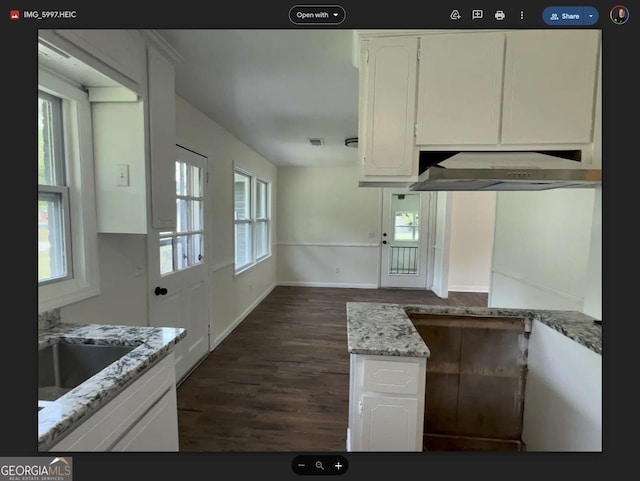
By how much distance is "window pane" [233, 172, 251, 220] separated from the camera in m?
3.93

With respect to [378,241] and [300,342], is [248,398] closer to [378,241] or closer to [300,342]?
[300,342]

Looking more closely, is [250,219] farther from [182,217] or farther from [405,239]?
[405,239]

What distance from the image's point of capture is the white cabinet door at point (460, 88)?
1.32 meters

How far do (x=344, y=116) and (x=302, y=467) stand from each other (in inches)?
104

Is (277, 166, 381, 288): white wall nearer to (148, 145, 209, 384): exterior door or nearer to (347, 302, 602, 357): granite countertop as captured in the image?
(148, 145, 209, 384): exterior door

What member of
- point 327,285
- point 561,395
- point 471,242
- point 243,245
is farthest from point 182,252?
point 471,242

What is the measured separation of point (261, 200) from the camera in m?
5.04

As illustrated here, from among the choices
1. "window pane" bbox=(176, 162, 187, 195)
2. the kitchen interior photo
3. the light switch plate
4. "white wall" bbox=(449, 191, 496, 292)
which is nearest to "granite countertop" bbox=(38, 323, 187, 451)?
the kitchen interior photo

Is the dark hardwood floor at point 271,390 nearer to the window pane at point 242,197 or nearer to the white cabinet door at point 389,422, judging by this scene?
the white cabinet door at point 389,422

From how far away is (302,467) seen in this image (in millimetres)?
743

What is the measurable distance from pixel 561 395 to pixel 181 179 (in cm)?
276

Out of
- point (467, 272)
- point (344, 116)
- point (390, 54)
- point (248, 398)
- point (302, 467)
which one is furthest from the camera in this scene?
point (467, 272)
